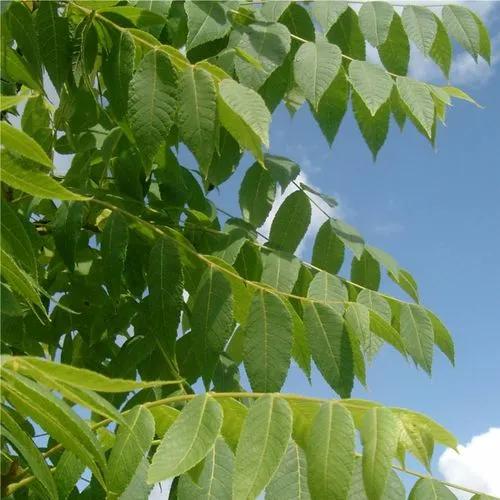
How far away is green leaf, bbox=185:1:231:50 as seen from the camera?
1779 millimetres

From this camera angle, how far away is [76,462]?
1.38m

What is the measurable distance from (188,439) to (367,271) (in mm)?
1114

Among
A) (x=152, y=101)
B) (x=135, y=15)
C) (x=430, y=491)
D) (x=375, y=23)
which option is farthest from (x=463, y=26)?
(x=430, y=491)

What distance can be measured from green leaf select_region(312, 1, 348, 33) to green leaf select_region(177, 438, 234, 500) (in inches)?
43.1

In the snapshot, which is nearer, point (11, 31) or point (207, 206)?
point (11, 31)

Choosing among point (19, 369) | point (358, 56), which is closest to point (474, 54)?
point (358, 56)

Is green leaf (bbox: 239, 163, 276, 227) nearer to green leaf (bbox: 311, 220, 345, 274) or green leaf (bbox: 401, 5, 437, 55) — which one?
green leaf (bbox: 311, 220, 345, 274)

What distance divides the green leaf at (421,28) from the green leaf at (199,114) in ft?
2.40

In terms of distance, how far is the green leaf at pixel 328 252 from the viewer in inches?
82.4

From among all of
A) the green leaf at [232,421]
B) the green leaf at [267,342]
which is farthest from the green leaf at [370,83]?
the green leaf at [232,421]

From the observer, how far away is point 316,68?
1.80 meters

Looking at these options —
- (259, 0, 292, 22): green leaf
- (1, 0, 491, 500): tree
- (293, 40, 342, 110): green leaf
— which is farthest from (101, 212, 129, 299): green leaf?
(259, 0, 292, 22): green leaf

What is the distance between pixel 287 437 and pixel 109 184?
1127 millimetres

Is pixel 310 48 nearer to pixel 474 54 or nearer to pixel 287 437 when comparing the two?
pixel 474 54
